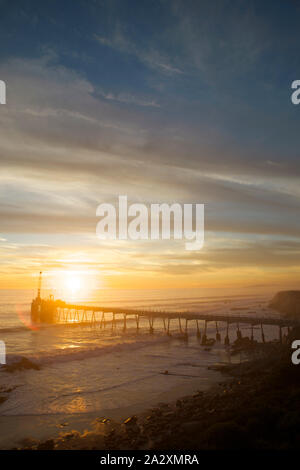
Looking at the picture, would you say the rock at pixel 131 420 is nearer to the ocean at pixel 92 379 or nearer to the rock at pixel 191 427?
the ocean at pixel 92 379

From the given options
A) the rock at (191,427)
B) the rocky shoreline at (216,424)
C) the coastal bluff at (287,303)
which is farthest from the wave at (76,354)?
the coastal bluff at (287,303)

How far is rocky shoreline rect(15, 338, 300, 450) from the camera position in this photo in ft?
45.5

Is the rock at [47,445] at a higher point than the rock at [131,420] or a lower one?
higher

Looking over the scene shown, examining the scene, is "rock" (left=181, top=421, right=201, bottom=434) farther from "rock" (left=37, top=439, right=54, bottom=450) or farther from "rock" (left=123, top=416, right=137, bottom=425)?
"rock" (left=37, top=439, right=54, bottom=450)

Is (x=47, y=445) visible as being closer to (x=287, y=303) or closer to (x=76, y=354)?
(x=76, y=354)

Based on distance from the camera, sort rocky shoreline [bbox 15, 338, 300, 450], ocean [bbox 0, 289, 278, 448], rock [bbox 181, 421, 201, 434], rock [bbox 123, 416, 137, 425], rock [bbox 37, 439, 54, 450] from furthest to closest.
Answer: ocean [bbox 0, 289, 278, 448]
rock [bbox 123, 416, 137, 425]
rock [bbox 37, 439, 54, 450]
rock [bbox 181, 421, 201, 434]
rocky shoreline [bbox 15, 338, 300, 450]

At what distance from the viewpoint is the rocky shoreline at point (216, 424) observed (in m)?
13.9

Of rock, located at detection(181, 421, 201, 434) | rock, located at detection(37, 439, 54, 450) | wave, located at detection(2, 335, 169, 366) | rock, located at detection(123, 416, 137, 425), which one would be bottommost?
wave, located at detection(2, 335, 169, 366)

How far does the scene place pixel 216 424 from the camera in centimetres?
1488

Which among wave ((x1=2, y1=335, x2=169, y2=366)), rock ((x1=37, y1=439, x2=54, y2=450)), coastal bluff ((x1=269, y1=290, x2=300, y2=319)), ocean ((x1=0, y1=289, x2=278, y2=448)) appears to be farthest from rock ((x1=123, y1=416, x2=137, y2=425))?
coastal bluff ((x1=269, y1=290, x2=300, y2=319))

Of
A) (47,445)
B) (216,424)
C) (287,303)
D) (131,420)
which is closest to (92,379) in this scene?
(131,420)

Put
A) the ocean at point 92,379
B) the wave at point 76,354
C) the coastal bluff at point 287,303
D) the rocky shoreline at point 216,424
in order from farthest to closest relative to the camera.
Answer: the coastal bluff at point 287,303
the wave at point 76,354
the ocean at point 92,379
the rocky shoreline at point 216,424

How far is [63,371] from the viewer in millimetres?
32375

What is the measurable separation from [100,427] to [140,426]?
251cm
